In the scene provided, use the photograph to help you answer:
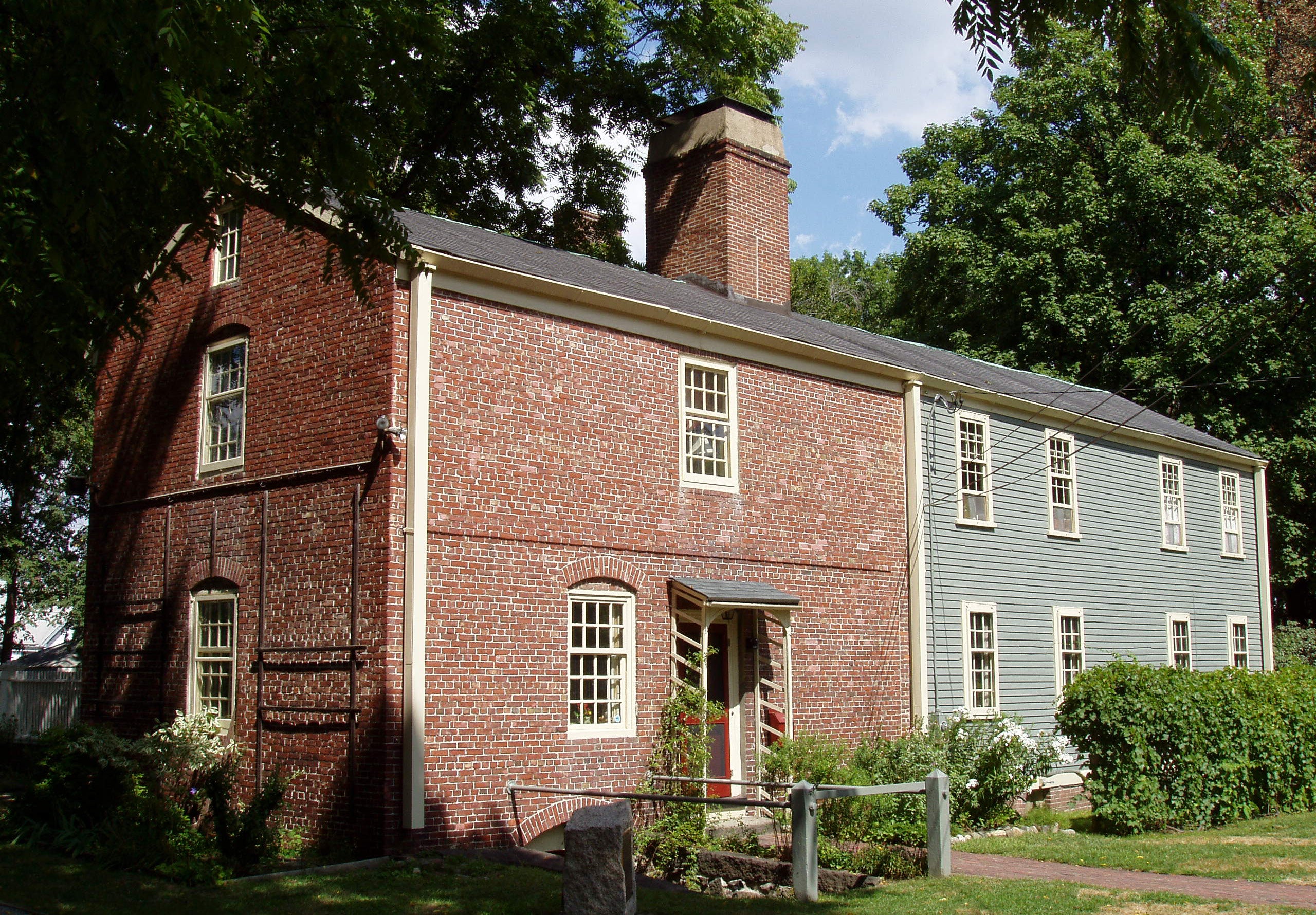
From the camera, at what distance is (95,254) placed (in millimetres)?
9695

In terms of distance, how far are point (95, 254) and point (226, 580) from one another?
5.48 meters

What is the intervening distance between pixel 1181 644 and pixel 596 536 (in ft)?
49.0

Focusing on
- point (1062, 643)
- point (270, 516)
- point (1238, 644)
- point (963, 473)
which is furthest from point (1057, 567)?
point (270, 516)

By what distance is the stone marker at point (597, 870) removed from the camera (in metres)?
8.80

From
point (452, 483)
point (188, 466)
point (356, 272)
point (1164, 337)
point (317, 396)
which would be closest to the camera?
point (356, 272)

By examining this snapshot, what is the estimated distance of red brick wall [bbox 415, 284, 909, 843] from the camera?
40.5 ft

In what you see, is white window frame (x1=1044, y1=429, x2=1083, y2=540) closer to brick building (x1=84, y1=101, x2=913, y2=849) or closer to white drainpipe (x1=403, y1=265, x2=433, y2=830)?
brick building (x1=84, y1=101, x2=913, y2=849)

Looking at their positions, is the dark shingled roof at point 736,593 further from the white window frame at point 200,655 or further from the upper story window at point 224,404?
the upper story window at point 224,404

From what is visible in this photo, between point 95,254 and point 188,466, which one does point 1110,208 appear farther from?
point 95,254

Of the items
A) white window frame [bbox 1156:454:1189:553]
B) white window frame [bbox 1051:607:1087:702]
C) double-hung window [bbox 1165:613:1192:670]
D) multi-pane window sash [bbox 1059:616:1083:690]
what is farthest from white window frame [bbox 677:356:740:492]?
double-hung window [bbox 1165:613:1192:670]

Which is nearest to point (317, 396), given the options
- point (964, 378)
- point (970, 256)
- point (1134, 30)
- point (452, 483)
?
point (452, 483)

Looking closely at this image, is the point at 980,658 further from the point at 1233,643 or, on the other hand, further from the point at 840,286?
the point at 840,286

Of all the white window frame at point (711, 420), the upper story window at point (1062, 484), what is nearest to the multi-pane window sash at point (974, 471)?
the upper story window at point (1062, 484)

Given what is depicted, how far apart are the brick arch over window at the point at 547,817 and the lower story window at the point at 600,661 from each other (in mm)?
806
